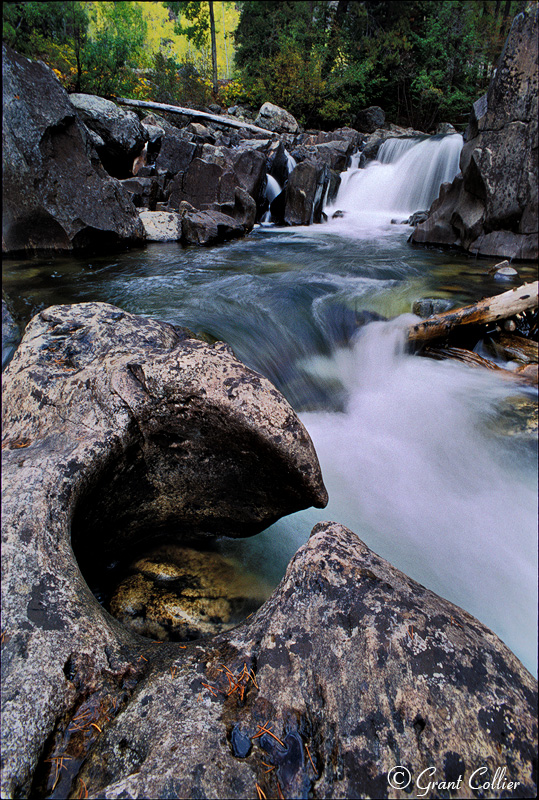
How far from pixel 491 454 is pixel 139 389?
2.89m

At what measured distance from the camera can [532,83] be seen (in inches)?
306

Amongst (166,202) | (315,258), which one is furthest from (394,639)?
(166,202)

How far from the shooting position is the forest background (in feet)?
68.5

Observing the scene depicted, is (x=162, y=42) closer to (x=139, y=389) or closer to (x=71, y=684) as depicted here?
(x=139, y=389)

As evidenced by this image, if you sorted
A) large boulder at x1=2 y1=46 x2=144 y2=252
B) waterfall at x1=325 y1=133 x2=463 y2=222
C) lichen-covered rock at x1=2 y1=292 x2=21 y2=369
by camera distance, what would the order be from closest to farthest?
1. lichen-covered rock at x1=2 y1=292 x2=21 y2=369
2. large boulder at x1=2 y1=46 x2=144 y2=252
3. waterfall at x1=325 y1=133 x2=463 y2=222

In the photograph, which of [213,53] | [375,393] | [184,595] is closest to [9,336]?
[184,595]

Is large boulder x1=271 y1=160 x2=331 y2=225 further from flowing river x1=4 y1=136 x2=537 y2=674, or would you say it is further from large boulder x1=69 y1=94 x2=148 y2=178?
large boulder x1=69 y1=94 x2=148 y2=178

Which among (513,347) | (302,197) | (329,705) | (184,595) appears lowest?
(184,595)

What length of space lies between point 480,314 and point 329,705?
15.1 feet

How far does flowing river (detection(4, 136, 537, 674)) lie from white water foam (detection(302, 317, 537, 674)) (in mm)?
11

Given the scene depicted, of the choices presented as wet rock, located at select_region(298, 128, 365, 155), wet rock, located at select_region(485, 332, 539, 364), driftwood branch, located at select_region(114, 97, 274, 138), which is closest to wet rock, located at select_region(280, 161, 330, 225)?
wet rock, located at select_region(298, 128, 365, 155)

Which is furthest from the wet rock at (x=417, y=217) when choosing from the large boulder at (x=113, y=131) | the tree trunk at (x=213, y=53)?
the tree trunk at (x=213, y=53)

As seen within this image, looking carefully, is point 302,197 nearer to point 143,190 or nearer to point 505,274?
point 143,190

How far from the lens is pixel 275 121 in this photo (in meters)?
21.7
